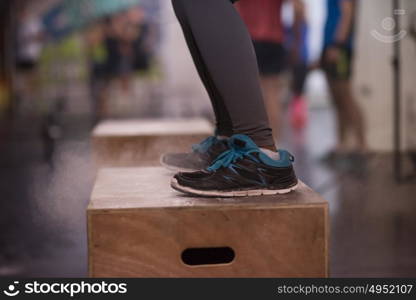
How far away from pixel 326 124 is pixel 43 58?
4.64 feet

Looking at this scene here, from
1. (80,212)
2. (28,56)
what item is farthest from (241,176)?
(28,56)

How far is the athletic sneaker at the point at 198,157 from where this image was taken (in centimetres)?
132

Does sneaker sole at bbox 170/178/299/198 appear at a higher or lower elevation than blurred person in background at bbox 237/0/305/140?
lower

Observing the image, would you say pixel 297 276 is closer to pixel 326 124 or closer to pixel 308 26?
pixel 308 26

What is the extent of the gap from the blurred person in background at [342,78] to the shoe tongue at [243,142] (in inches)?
56.6

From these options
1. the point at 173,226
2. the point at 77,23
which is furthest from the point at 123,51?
the point at 173,226

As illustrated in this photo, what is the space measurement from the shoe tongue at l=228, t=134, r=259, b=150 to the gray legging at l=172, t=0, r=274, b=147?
0.02 metres

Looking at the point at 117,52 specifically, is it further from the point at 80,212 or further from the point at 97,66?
the point at 80,212

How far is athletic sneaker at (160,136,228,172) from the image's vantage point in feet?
4.34

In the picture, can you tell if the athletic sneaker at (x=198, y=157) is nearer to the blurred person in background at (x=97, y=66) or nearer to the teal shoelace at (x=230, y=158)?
the teal shoelace at (x=230, y=158)

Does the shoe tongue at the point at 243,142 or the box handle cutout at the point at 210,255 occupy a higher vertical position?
the shoe tongue at the point at 243,142

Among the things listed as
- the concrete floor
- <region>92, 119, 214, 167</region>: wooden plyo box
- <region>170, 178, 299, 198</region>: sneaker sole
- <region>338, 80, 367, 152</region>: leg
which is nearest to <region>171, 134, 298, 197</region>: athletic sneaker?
<region>170, 178, 299, 198</region>: sneaker sole

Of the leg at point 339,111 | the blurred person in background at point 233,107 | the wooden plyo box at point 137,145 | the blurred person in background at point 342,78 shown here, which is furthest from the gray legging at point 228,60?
the leg at point 339,111

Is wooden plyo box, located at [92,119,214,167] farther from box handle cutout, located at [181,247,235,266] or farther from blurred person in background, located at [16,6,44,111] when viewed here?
blurred person in background, located at [16,6,44,111]
